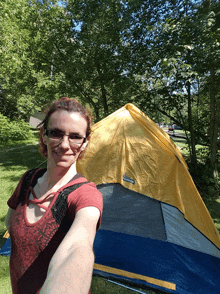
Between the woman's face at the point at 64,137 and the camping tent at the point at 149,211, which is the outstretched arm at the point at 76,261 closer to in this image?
the woman's face at the point at 64,137

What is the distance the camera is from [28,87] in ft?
30.8

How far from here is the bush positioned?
11.7m

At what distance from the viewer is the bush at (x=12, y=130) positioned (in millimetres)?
11703

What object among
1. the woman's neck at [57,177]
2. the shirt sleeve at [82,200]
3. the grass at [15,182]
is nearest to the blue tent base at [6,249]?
the grass at [15,182]

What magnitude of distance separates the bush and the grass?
2.24 ft

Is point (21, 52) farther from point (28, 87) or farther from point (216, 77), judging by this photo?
point (216, 77)

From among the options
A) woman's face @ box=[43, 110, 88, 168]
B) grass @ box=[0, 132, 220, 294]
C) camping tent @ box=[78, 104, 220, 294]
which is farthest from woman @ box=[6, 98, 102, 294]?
grass @ box=[0, 132, 220, 294]

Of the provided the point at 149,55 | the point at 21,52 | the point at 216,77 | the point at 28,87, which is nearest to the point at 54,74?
the point at 28,87

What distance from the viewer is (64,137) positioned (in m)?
1.02

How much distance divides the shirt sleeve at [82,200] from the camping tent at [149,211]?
5.46 feet

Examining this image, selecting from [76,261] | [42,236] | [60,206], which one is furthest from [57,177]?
[76,261]

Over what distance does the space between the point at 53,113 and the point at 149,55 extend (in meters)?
4.53

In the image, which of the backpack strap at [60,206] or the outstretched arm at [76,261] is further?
the backpack strap at [60,206]

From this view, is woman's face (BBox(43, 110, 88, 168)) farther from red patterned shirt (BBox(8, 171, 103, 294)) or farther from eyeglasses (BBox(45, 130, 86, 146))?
red patterned shirt (BBox(8, 171, 103, 294))
